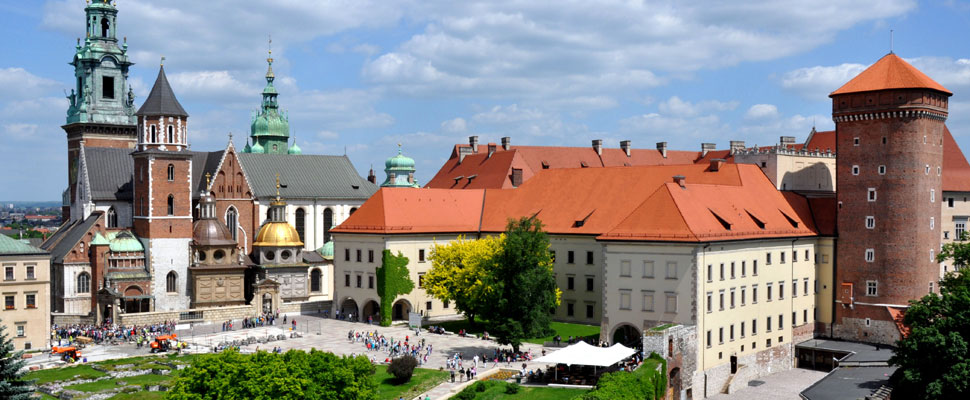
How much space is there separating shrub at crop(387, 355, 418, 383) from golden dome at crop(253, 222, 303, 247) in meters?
37.0

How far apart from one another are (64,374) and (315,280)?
3776cm

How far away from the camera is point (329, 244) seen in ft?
315

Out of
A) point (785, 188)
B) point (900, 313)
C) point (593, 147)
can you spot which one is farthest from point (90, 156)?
point (900, 313)

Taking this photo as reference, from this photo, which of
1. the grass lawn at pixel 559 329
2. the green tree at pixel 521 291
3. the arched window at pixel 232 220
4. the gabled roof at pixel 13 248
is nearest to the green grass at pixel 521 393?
the green tree at pixel 521 291

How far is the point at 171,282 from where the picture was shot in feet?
274

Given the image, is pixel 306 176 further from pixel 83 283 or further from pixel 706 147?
pixel 706 147

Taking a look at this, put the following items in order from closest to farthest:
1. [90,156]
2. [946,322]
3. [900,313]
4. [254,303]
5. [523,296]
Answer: [946,322] < [523,296] < [900,313] < [254,303] < [90,156]

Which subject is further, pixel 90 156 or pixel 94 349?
pixel 90 156

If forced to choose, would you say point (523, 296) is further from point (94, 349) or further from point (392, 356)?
point (94, 349)

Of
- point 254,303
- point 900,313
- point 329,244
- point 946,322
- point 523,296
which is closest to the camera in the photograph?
point 946,322

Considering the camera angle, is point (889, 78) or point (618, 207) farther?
point (618, 207)

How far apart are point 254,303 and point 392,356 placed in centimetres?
2602

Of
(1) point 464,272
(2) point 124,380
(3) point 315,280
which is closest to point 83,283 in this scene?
(3) point 315,280

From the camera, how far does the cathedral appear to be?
81.6m
